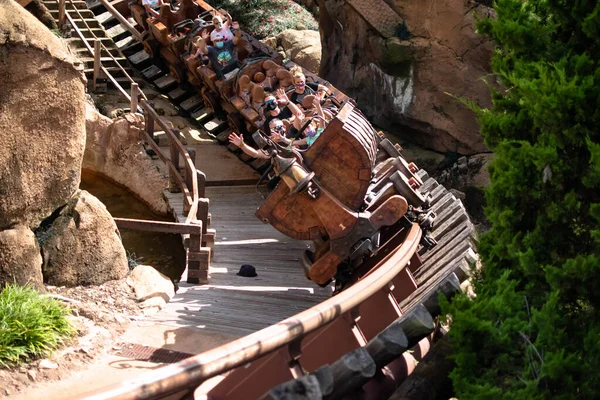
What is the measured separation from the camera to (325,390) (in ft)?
10.4

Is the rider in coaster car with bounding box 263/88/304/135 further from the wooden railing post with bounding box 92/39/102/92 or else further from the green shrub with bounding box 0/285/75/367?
the green shrub with bounding box 0/285/75/367

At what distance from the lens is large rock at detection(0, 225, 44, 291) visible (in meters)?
7.35

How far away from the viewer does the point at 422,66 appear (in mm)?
14883

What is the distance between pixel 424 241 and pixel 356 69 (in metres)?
8.93

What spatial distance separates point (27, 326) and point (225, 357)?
424 cm

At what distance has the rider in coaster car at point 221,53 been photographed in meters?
13.5

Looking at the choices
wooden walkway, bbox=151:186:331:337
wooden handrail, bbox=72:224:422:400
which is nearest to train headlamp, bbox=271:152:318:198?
wooden walkway, bbox=151:186:331:337

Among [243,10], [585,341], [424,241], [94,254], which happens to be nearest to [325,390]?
[585,341]

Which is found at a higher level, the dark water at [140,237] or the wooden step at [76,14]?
the wooden step at [76,14]

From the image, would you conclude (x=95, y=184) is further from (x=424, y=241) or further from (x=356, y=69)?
(x=424, y=241)

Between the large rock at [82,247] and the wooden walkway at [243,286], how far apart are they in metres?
0.85

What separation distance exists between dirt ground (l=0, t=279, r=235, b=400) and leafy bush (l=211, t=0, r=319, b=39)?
12.6m

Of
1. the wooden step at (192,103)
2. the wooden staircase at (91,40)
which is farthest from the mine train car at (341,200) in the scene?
the wooden staircase at (91,40)

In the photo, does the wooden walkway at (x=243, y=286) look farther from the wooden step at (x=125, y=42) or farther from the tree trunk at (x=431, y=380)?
the wooden step at (x=125, y=42)
